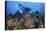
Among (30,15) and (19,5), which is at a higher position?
(19,5)

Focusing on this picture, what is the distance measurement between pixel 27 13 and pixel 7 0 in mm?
294

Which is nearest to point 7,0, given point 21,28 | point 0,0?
point 0,0

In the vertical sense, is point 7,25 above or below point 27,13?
below

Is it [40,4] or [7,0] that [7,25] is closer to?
[7,0]

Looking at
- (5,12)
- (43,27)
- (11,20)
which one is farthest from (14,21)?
(43,27)

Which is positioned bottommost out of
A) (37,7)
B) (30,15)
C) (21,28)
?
(21,28)

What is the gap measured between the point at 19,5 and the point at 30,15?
0.19 metres

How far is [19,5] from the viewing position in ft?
3.52

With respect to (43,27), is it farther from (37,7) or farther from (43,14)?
(37,7)

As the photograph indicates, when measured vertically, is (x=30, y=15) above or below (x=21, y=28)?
above

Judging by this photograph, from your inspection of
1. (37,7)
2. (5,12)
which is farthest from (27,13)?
(5,12)

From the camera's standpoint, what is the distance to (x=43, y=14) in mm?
1115

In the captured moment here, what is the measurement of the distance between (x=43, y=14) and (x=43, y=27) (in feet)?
0.55

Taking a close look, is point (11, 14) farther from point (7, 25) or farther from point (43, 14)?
point (43, 14)
